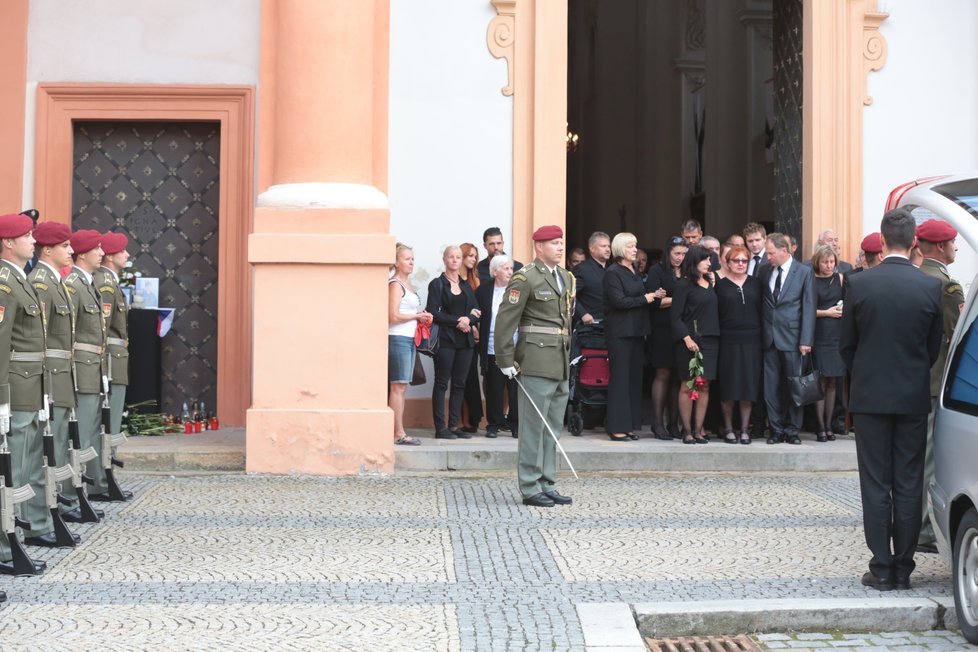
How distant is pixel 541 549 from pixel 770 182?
49.7ft

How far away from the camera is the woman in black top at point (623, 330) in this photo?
1157cm

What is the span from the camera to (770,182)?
21.5m

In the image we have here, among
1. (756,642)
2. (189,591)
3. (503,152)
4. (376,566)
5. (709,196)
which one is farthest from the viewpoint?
(709,196)

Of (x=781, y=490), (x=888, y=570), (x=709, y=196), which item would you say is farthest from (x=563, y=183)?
(x=709, y=196)

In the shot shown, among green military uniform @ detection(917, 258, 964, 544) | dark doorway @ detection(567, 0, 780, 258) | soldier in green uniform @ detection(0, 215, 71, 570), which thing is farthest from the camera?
dark doorway @ detection(567, 0, 780, 258)

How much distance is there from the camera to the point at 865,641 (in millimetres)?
5895

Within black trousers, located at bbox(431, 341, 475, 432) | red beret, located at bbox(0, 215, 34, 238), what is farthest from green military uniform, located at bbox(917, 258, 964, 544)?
black trousers, located at bbox(431, 341, 475, 432)

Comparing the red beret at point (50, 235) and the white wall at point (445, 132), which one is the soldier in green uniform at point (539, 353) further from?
the white wall at point (445, 132)

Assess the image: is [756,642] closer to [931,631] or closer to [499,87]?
[931,631]

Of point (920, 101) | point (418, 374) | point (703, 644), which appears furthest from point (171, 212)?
point (703, 644)

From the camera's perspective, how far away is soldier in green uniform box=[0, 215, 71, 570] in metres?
6.87

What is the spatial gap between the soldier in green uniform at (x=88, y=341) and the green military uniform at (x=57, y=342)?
55 cm

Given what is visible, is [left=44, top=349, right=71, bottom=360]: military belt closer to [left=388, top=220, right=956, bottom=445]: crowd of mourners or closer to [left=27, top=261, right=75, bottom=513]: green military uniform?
[left=27, top=261, right=75, bottom=513]: green military uniform

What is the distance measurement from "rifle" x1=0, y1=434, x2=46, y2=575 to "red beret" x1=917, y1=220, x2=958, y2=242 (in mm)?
4961
